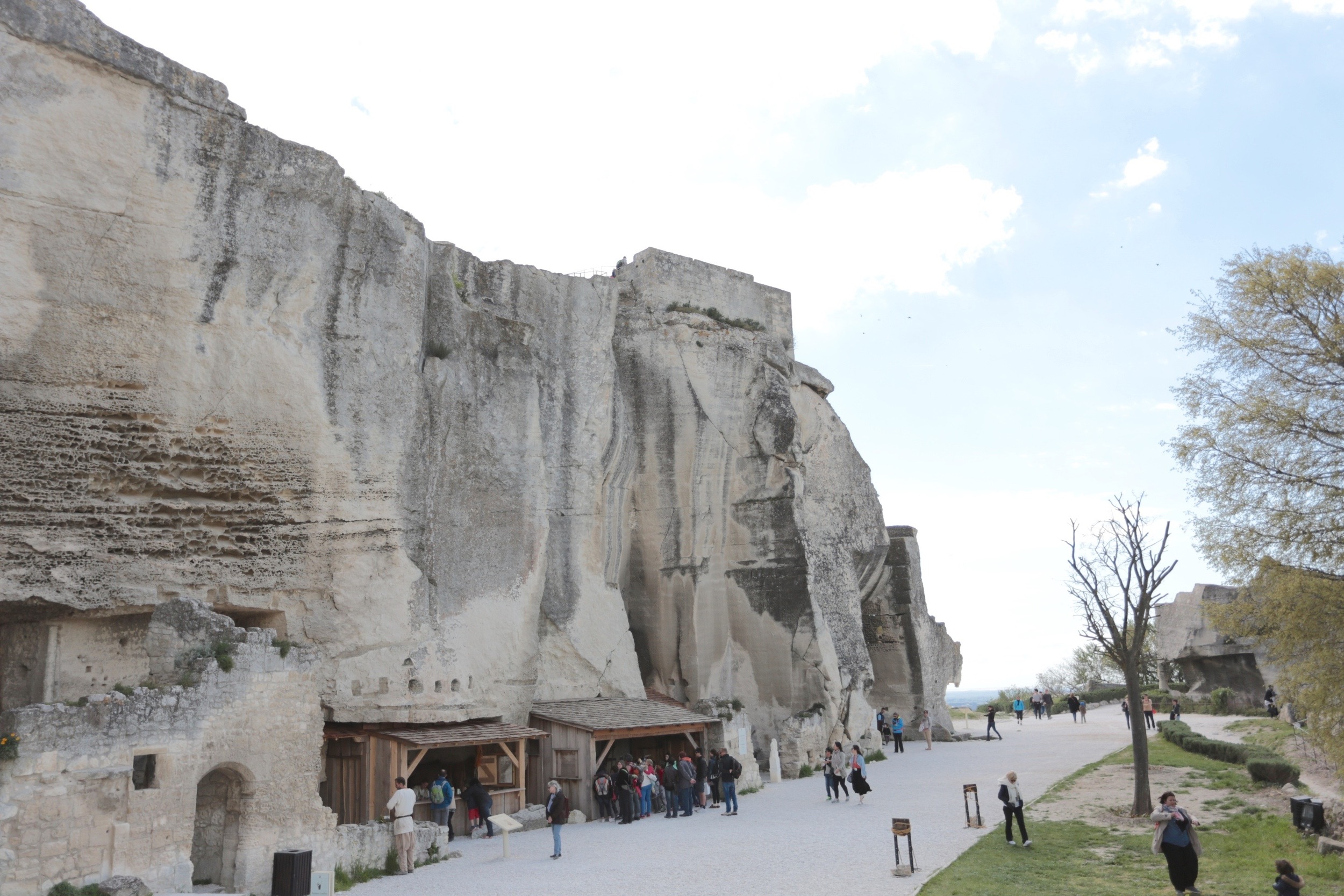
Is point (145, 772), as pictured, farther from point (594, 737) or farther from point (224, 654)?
point (594, 737)

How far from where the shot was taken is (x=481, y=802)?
17.8 metres

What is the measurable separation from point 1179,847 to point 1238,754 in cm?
1201

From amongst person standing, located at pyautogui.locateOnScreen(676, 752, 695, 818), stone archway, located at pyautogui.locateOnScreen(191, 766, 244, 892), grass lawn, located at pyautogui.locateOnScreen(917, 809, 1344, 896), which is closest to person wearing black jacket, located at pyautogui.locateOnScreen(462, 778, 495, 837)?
person standing, located at pyautogui.locateOnScreen(676, 752, 695, 818)

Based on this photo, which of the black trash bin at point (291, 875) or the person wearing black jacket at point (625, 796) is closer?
the black trash bin at point (291, 875)

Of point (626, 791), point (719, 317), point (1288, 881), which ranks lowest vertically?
point (626, 791)

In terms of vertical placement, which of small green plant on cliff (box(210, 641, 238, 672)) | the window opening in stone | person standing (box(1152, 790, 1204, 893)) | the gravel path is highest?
small green plant on cliff (box(210, 641, 238, 672))

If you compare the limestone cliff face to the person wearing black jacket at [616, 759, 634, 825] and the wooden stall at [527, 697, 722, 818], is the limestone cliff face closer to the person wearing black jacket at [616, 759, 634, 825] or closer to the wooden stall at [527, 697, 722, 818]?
the wooden stall at [527, 697, 722, 818]

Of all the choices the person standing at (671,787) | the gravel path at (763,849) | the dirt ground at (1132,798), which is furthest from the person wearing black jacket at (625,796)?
the dirt ground at (1132,798)

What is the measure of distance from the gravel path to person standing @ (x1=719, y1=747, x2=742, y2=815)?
0.32m

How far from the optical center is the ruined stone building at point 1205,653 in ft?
107

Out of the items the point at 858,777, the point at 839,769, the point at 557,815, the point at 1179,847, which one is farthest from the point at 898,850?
the point at 839,769

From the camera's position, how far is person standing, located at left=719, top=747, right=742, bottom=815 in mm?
18875

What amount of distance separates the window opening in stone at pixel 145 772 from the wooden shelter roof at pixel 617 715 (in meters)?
9.16

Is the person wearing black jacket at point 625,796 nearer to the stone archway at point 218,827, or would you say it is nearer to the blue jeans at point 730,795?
the blue jeans at point 730,795
